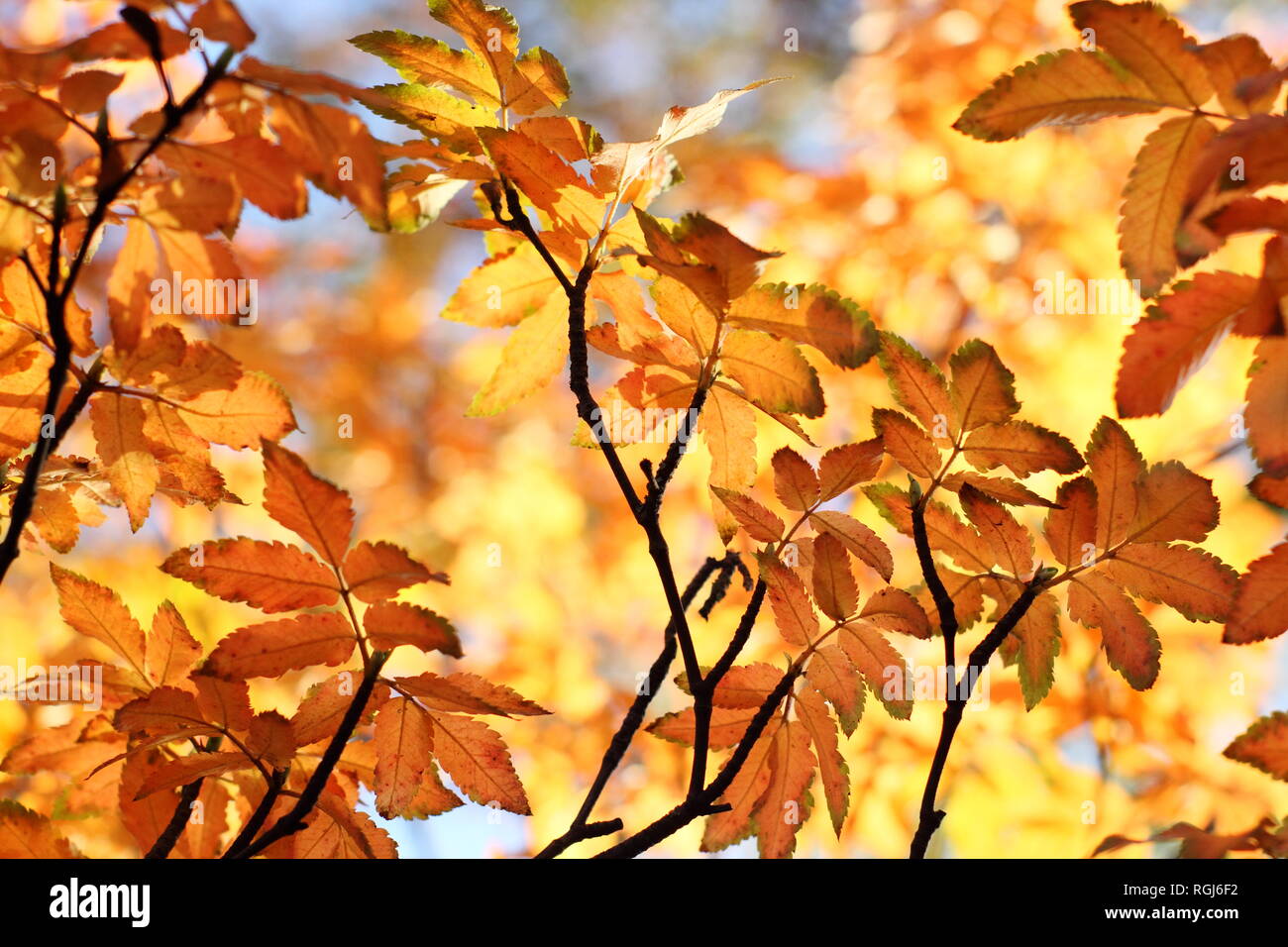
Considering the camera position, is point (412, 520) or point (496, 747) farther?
point (412, 520)

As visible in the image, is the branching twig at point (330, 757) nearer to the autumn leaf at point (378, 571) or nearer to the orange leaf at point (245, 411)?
the autumn leaf at point (378, 571)

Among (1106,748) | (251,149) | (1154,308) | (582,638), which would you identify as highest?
(582,638)

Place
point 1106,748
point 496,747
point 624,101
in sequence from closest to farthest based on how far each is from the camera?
point 496,747 → point 1106,748 → point 624,101

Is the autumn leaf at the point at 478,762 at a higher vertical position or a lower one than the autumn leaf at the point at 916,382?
lower

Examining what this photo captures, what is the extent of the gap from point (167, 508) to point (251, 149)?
2506 mm

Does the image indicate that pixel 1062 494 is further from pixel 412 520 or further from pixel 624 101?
pixel 624 101

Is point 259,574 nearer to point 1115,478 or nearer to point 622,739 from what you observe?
point 622,739

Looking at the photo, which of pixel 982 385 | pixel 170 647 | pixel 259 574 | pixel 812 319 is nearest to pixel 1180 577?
pixel 982 385

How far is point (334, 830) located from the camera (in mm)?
592

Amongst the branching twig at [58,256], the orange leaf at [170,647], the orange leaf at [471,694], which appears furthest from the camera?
the orange leaf at [170,647]

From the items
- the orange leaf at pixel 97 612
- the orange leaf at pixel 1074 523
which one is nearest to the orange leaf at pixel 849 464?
the orange leaf at pixel 1074 523

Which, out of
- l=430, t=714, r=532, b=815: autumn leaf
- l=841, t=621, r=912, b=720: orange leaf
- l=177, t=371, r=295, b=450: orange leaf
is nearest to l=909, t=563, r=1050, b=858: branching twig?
l=841, t=621, r=912, b=720: orange leaf
